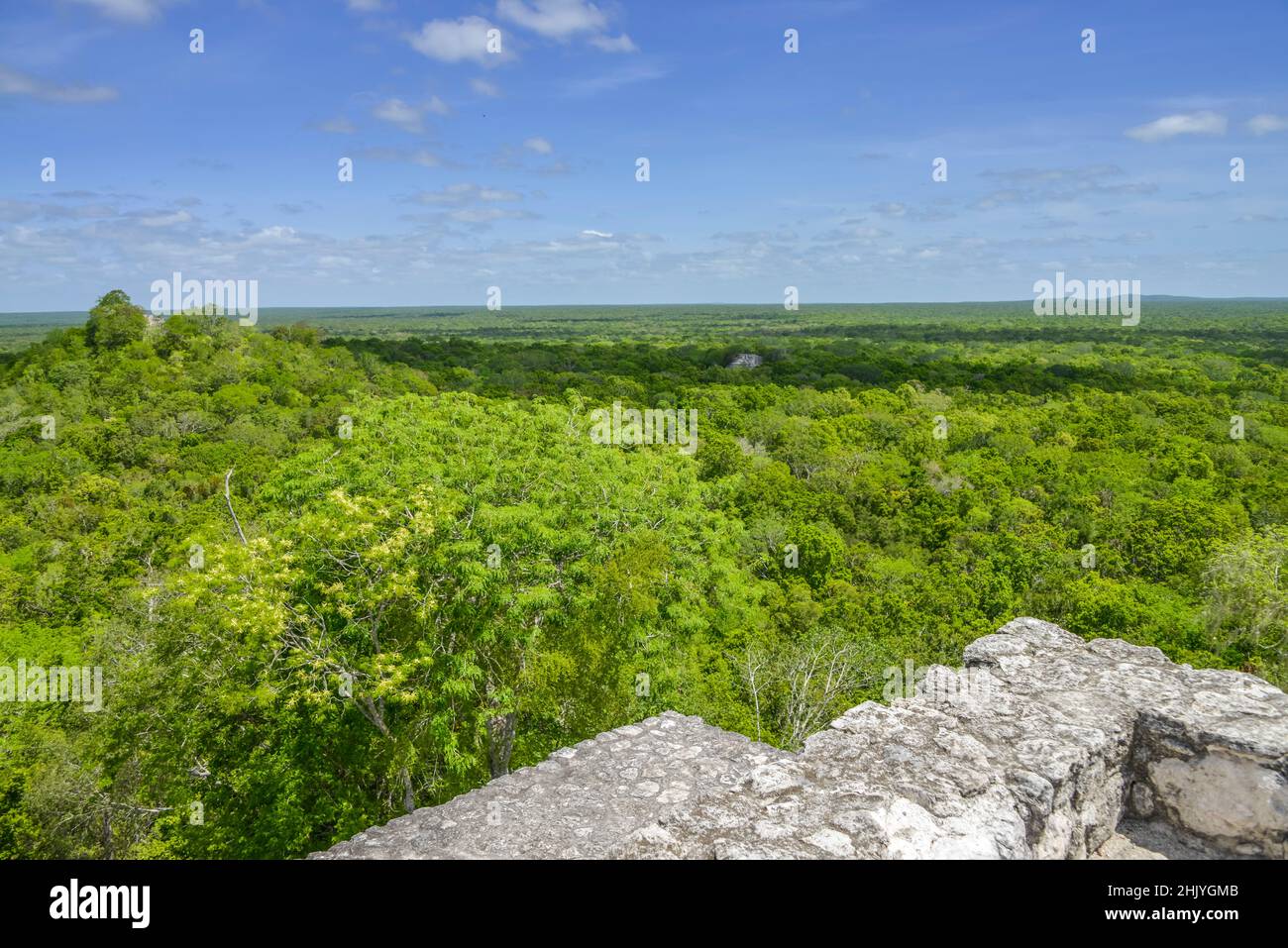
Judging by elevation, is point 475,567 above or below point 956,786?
above

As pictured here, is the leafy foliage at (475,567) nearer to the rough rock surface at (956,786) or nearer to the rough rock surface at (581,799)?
the rough rock surface at (581,799)

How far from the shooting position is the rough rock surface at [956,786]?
196 inches

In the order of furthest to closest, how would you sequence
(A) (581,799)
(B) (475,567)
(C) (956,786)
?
(B) (475,567)
(A) (581,799)
(C) (956,786)

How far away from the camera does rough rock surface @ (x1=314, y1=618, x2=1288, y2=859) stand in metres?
4.99

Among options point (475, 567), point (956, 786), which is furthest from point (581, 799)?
point (475, 567)

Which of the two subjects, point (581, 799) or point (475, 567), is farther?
point (475, 567)

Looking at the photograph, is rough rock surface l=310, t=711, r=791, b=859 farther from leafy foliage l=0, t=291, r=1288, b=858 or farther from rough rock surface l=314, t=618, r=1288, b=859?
leafy foliage l=0, t=291, r=1288, b=858

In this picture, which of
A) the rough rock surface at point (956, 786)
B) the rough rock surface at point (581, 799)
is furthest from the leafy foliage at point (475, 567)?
the rough rock surface at point (956, 786)

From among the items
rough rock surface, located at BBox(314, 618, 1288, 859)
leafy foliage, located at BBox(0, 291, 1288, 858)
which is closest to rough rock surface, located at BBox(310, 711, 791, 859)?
rough rock surface, located at BBox(314, 618, 1288, 859)

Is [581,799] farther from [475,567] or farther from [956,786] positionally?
[475,567]

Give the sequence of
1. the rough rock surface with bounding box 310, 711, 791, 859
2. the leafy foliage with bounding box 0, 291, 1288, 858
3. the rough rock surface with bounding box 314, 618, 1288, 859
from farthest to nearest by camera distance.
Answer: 1. the leafy foliage with bounding box 0, 291, 1288, 858
2. the rough rock surface with bounding box 310, 711, 791, 859
3. the rough rock surface with bounding box 314, 618, 1288, 859

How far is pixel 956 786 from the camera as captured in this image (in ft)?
17.7

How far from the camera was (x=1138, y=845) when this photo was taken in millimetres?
6316

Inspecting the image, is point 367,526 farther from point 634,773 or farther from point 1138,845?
point 1138,845
